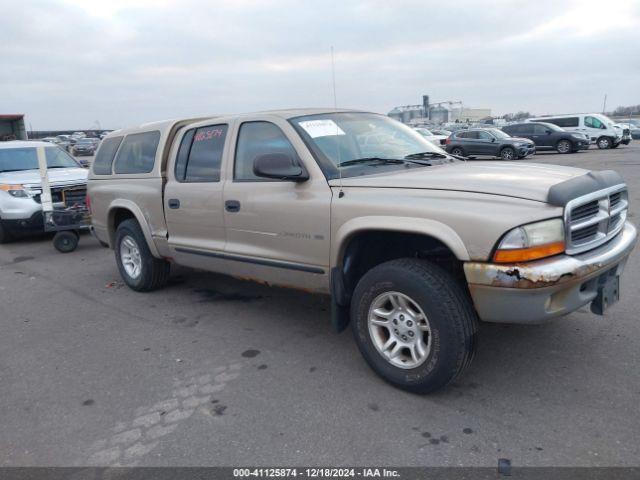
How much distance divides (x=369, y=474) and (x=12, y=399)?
2496mm

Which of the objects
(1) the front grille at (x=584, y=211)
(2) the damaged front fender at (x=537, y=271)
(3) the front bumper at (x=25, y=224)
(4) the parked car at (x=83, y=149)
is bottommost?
(3) the front bumper at (x=25, y=224)

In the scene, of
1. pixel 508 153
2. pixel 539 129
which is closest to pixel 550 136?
pixel 539 129

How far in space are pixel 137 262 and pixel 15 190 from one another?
4.35 m

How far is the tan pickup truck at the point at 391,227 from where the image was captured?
2.90m

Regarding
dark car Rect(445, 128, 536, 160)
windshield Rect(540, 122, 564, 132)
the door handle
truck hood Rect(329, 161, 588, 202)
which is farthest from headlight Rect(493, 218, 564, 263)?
windshield Rect(540, 122, 564, 132)

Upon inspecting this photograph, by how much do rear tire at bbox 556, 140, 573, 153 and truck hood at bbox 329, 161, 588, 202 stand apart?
23034 millimetres

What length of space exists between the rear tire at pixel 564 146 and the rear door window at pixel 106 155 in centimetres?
2299

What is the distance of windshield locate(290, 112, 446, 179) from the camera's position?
3863 mm

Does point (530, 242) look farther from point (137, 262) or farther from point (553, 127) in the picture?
point (553, 127)

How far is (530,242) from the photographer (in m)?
2.82

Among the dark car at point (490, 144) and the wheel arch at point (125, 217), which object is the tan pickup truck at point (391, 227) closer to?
the wheel arch at point (125, 217)

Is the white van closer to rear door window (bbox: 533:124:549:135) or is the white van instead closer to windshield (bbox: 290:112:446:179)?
rear door window (bbox: 533:124:549:135)

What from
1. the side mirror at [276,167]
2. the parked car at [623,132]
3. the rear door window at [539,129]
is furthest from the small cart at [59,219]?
the parked car at [623,132]

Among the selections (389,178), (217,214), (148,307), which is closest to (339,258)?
(389,178)
